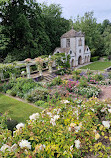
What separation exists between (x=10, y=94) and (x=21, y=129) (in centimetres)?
822

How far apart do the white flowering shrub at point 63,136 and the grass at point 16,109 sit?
13.6 feet

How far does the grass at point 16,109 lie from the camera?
294 inches

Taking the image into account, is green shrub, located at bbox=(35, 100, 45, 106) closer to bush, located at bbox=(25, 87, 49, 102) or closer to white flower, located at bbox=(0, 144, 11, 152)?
bush, located at bbox=(25, 87, 49, 102)

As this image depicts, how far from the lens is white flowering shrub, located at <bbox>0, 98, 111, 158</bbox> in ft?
8.21

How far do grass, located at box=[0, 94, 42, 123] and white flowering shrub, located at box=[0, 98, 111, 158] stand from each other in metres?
4.13

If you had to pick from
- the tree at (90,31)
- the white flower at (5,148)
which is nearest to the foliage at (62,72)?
the white flower at (5,148)

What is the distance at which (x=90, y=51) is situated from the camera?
31875 millimetres

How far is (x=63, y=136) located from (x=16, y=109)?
6.16 meters

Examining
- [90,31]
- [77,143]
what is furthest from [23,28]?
[90,31]

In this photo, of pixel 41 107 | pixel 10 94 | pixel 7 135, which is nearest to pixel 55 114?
pixel 7 135

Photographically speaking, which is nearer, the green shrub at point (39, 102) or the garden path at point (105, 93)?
the green shrub at point (39, 102)

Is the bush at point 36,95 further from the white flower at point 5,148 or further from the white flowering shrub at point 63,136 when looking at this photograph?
the white flower at point 5,148

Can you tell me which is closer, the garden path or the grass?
the grass

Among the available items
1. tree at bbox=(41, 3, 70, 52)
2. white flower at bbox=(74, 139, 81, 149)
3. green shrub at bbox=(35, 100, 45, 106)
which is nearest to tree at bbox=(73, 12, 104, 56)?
tree at bbox=(41, 3, 70, 52)
